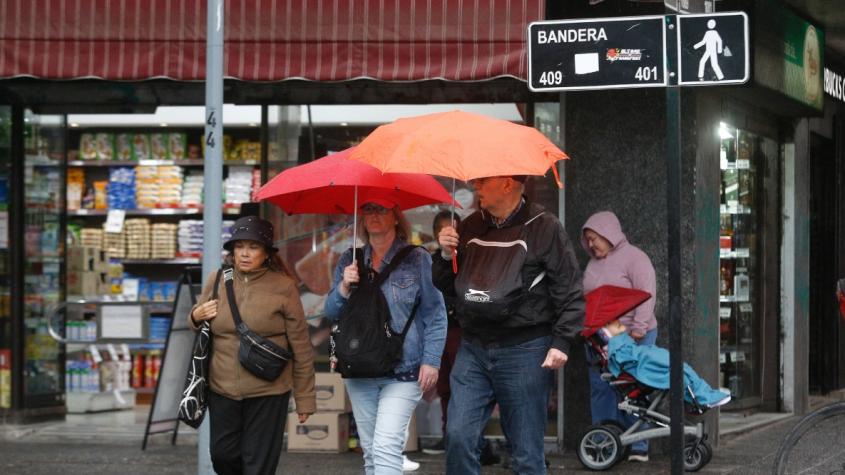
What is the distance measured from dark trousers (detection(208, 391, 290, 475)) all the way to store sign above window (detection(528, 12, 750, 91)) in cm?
219

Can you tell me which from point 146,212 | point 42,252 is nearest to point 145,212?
point 146,212

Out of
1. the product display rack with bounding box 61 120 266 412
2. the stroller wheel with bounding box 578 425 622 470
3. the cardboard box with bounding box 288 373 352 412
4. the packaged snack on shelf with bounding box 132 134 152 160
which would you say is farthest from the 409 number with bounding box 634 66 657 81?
the packaged snack on shelf with bounding box 132 134 152 160

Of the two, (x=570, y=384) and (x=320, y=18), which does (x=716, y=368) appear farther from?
(x=320, y=18)

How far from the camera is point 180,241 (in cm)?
1427

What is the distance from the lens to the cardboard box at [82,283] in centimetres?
1338

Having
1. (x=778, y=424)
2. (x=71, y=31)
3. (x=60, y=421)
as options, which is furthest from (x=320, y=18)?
(x=778, y=424)

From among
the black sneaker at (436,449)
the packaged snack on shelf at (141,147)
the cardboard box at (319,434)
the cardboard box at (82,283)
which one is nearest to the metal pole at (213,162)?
the cardboard box at (319,434)

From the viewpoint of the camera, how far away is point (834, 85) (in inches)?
567

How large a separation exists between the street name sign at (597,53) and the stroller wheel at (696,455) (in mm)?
3712

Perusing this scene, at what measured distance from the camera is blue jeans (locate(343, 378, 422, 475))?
6746 millimetres

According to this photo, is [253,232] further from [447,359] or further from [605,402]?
[605,402]

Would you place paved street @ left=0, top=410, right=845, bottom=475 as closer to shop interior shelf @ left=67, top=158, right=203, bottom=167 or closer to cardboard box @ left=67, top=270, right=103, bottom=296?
cardboard box @ left=67, top=270, right=103, bottom=296

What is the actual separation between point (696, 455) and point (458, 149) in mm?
4184

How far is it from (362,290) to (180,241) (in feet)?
25.0
